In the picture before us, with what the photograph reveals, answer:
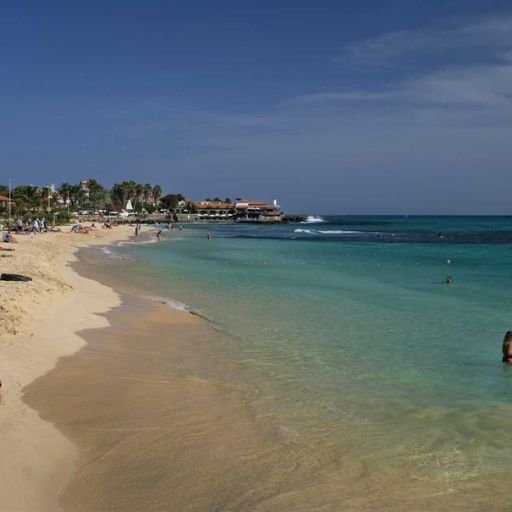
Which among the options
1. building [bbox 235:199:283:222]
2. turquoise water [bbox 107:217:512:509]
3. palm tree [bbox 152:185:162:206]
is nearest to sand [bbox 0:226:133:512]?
turquoise water [bbox 107:217:512:509]

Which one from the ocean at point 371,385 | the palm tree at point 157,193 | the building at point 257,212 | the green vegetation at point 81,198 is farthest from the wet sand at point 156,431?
the palm tree at point 157,193

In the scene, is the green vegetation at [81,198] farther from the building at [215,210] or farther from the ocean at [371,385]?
the ocean at [371,385]

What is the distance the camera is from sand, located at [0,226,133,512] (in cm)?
632

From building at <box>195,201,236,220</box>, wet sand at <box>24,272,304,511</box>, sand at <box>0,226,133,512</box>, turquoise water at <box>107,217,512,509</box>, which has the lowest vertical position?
turquoise water at <box>107,217,512,509</box>

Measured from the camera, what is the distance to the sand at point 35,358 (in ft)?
20.7

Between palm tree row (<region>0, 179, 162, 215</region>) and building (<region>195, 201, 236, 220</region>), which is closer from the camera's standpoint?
palm tree row (<region>0, 179, 162, 215</region>)

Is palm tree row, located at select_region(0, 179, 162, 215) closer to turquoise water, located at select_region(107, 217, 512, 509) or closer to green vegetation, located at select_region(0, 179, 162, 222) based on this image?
green vegetation, located at select_region(0, 179, 162, 222)

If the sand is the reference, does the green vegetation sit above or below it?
above

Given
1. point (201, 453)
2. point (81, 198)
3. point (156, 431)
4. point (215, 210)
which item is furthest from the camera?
point (215, 210)

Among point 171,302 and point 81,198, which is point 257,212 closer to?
point 81,198

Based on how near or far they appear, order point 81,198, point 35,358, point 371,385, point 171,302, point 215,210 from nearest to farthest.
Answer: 1. point 371,385
2. point 35,358
3. point 171,302
4. point 81,198
5. point 215,210

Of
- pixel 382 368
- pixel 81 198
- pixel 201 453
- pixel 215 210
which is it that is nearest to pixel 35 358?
pixel 201 453

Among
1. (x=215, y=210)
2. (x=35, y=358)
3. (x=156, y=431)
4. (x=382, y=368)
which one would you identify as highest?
(x=215, y=210)

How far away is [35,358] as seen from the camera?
11.4m
